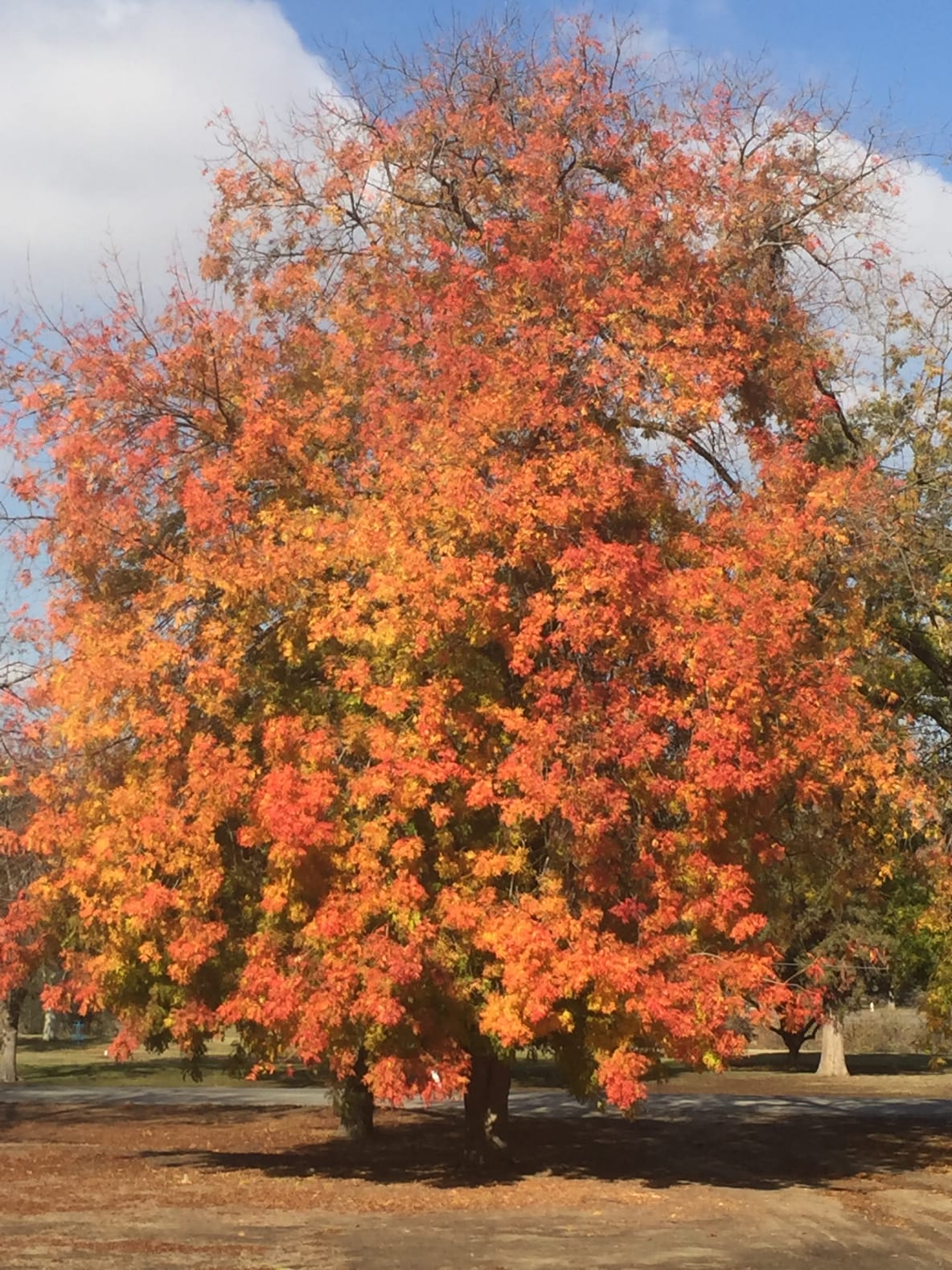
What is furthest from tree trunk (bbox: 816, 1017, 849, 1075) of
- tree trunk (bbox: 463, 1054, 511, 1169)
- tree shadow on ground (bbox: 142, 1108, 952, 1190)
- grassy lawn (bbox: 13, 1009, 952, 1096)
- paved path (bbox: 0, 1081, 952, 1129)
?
tree trunk (bbox: 463, 1054, 511, 1169)

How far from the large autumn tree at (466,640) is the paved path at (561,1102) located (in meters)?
15.3

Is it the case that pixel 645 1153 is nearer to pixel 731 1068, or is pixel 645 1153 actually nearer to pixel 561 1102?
pixel 731 1068

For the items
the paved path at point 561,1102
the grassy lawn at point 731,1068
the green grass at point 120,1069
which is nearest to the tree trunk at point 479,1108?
the paved path at point 561,1102

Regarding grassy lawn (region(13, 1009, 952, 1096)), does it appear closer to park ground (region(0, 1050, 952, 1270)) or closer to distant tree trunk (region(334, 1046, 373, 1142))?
park ground (region(0, 1050, 952, 1270))

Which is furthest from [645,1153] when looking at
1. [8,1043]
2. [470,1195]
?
[8,1043]

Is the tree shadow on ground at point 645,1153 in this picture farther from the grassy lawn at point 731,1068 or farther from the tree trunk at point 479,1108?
the grassy lawn at point 731,1068

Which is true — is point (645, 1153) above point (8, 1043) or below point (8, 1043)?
below

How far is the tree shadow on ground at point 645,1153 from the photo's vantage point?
22.3m

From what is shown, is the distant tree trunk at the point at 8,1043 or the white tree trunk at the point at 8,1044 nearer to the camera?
the distant tree trunk at the point at 8,1043

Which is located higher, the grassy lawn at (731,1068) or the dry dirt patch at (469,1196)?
the grassy lawn at (731,1068)

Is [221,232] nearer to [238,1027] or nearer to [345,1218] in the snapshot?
[238,1027]

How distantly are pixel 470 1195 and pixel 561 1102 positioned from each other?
1883cm

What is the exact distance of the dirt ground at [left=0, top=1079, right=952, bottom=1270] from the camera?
1472 cm

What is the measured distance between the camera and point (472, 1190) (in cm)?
2000
